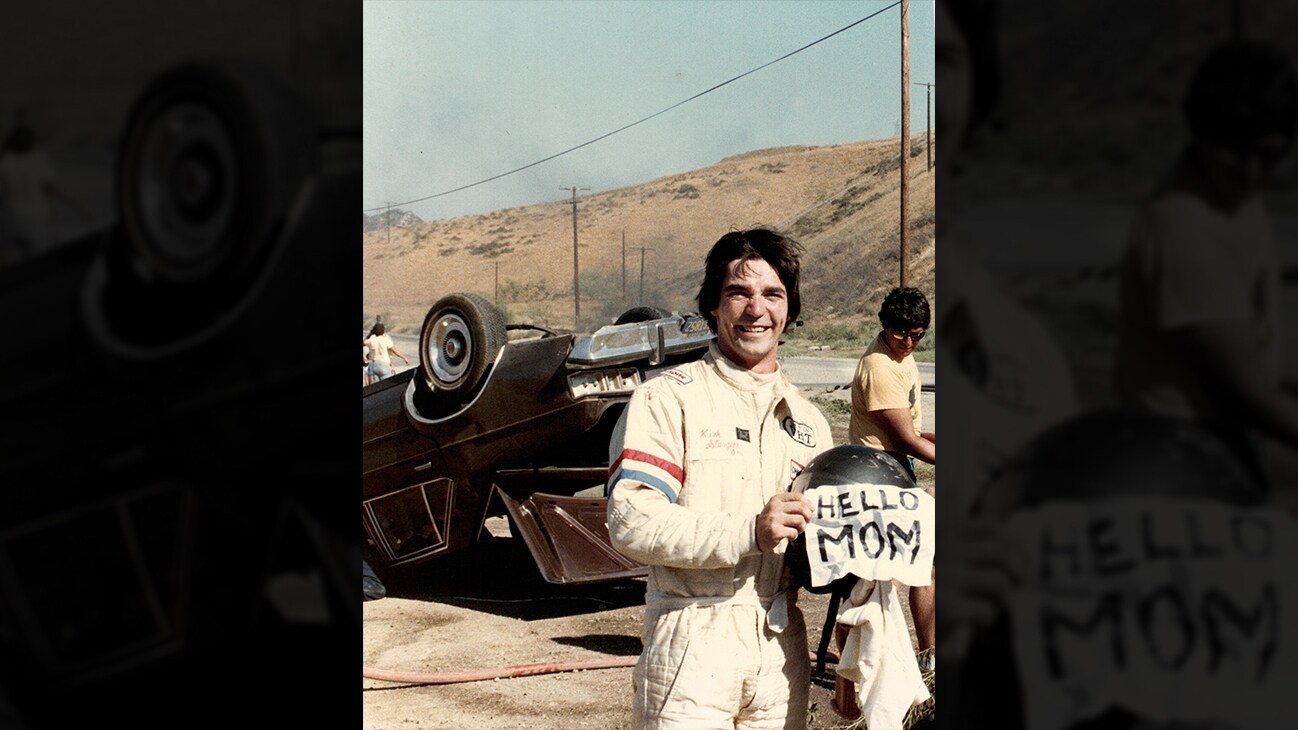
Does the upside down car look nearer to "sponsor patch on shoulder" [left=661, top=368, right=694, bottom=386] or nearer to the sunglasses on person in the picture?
the sunglasses on person

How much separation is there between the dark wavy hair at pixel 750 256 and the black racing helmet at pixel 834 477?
339mm

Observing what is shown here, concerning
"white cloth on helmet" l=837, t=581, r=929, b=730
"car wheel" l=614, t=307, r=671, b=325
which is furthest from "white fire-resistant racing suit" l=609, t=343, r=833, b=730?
"car wheel" l=614, t=307, r=671, b=325

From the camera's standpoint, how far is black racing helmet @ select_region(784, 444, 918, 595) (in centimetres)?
292

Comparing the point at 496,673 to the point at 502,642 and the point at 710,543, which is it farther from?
the point at 710,543

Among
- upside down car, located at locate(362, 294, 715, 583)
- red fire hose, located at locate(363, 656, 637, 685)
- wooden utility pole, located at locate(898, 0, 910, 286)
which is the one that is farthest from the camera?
wooden utility pole, located at locate(898, 0, 910, 286)

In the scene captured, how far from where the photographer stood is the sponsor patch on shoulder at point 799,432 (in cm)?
304

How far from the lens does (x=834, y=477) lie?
9.55 ft

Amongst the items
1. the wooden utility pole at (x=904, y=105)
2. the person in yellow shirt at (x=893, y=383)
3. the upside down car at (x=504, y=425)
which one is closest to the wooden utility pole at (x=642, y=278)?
the wooden utility pole at (x=904, y=105)

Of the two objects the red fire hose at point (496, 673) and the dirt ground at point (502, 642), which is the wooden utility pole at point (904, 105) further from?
the red fire hose at point (496, 673)

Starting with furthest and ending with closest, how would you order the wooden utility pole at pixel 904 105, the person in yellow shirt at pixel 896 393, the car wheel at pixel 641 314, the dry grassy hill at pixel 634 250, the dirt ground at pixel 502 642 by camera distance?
the dry grassy hill at pixel 634 250 → the wooden utility pole at pixel 904 105 → the car wheel at pixel 641 314 → the dirt ground at pixel 502 642 → the person in yellow shirt at pixel 896 393
